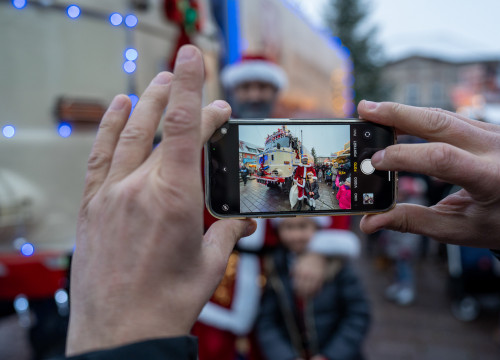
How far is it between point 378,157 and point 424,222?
0.23 meters

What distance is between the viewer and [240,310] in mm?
2180

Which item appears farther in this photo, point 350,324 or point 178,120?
point 350,324

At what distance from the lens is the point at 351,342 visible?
2.12 meters

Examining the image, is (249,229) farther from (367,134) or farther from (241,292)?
(241,292)

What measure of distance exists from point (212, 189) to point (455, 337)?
4.27 meters

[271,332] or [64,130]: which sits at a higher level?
[64,130]

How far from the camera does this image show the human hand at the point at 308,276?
2162 millimetres

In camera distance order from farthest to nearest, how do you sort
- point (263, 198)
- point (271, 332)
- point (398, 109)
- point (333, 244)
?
point (333, 244), point (271, 332), point (263, 198), point (398, 109)

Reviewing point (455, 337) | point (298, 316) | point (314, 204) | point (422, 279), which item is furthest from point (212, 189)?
point (422, 279)

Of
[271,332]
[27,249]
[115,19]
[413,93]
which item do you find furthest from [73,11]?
[413,93]

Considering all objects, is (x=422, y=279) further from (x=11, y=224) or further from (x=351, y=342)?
(x=11, y=224)

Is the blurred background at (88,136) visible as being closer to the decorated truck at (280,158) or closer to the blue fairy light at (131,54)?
the blue fairy light at (131,54)

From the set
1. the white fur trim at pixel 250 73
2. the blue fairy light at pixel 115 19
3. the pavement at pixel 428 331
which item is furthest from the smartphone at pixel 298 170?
the pavement at pixel 428 331

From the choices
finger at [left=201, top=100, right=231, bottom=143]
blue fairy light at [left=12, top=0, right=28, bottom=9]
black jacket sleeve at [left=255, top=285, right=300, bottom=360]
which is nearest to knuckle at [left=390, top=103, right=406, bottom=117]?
finger at [left=201, top=100, right=231, bottom=143]
